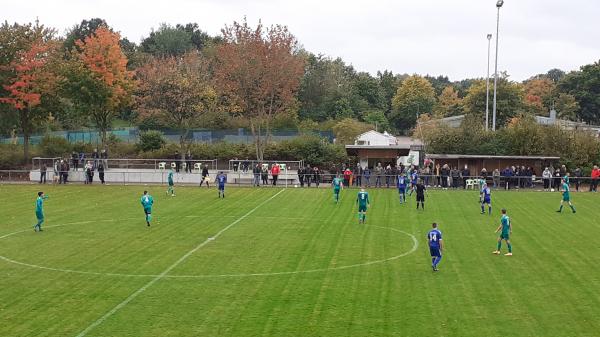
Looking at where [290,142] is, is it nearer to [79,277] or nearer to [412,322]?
[79,277]

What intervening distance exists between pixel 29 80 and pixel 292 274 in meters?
40.6

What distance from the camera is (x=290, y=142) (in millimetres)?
59688

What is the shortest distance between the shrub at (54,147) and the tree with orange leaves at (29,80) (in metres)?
3.87

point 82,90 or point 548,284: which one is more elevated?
point 82,90

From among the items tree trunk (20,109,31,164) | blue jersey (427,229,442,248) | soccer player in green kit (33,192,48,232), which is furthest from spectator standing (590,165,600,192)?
tree trunk (20,109,31,164)

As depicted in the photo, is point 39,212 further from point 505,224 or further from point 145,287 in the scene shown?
point 505,224

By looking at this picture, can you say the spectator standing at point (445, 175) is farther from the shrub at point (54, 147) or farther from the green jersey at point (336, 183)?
the shrub at point (54, 147)

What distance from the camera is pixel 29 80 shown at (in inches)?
2100

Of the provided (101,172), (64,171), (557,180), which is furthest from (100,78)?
(557,180)

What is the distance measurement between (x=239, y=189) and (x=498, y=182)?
18.7m

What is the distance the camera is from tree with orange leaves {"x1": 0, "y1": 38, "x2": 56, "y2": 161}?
52.8 metres

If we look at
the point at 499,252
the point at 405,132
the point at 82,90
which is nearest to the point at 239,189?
the point at 82,90

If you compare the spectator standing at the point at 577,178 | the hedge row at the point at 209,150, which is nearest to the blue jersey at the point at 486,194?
the spectator standing at the point at 577,178

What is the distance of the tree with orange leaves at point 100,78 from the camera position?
182 feet
